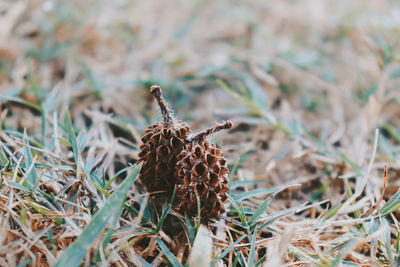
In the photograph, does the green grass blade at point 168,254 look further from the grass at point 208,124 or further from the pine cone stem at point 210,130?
the pine cone stem at point 210,130

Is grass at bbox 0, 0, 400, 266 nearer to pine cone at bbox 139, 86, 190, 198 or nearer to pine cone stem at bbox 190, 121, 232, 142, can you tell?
pine cone at bbox 139, 86, 190, 198

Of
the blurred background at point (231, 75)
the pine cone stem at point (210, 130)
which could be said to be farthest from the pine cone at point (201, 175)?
the blurred background at point (231, 75)

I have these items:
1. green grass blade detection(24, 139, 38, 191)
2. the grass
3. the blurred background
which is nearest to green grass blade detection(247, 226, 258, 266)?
the grass

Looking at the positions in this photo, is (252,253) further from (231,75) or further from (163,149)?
(231,75)

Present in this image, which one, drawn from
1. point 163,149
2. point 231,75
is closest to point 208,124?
point 231,75

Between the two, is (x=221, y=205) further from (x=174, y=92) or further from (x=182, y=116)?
(x=174, y=92)

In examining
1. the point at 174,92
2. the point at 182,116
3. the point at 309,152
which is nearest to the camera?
the point at 309,152

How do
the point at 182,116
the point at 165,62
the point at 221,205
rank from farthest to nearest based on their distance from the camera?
the point at 165,62 → the point at 182,116 → the point at 221,205

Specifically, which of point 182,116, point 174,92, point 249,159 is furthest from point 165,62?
point 249,159
